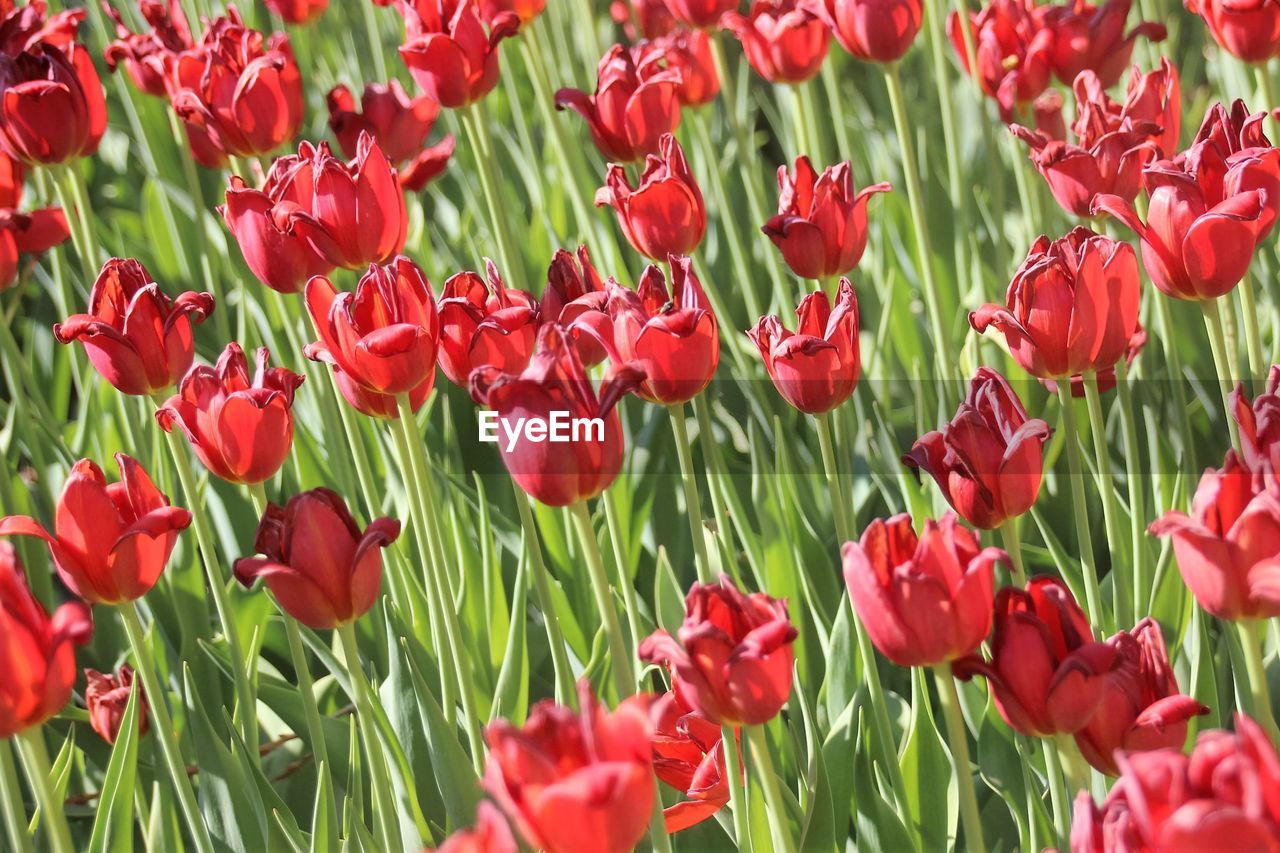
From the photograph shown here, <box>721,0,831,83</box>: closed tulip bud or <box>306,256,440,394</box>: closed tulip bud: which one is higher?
<box>721,0,831,83</box>: closed tulip bud

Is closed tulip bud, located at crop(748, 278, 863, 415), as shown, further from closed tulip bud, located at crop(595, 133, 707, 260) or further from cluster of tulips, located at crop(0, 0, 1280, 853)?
closed tulip bud, located at crop(595, 133, 707, 260)

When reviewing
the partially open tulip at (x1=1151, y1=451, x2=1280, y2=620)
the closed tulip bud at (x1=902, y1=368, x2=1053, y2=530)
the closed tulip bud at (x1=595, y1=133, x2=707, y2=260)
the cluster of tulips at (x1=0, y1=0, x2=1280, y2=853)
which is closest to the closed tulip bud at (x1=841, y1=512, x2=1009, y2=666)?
the cluster of tulips at (x1=0, y1=0, x2=1280, y2=853)

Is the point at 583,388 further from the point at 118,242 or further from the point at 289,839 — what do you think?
the point at 118,242

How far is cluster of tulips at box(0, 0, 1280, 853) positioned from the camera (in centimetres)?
75

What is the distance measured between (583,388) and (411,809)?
1.71ft

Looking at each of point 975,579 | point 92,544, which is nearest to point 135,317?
point 92,544

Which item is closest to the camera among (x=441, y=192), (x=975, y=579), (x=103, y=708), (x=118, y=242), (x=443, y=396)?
(x=975, y=579)

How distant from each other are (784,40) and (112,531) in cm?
108

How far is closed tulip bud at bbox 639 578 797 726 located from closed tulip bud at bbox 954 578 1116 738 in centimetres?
11

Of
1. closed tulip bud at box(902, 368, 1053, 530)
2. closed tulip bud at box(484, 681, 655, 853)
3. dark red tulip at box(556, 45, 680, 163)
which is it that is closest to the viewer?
closed tulip bud at box(484, 681, 655, 853)

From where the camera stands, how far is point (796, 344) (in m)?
1.04

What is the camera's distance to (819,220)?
51.6 inches

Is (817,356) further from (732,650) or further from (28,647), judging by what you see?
(28,647)

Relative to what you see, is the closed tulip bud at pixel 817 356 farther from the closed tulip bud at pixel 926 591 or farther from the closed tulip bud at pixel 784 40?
the closed tulip bud at pixel 784 40
